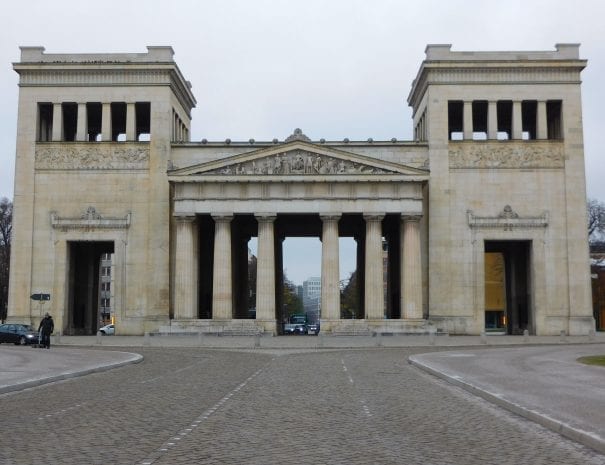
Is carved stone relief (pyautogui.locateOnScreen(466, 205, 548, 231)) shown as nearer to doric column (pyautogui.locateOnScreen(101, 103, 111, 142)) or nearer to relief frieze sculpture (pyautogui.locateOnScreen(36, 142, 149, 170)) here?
relief frieze sculpture (pyautogui.locateOnScreen(36, 142, 149, 170))

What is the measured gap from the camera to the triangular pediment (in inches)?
2581

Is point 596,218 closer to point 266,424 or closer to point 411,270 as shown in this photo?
point 411,270

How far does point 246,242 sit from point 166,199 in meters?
16.6

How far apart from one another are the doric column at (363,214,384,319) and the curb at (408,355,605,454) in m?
39.9

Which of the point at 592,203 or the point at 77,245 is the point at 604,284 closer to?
the point at 592,203

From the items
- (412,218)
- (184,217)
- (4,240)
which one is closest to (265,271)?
(184,217)

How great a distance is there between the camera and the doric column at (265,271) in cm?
6588

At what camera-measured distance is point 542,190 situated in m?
67.2

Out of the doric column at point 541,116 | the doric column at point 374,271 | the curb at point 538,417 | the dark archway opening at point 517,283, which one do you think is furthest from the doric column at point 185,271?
the curb at point 538,417

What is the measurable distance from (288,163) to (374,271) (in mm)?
11102

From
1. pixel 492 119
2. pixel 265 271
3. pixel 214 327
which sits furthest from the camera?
pixel 492 119

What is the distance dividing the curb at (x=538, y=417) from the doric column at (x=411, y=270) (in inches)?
1561

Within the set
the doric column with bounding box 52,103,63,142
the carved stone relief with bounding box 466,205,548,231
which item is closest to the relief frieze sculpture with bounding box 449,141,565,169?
the carved stone relief with bounding box 466,205,548,231

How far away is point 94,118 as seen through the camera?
75125mm
